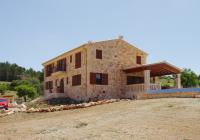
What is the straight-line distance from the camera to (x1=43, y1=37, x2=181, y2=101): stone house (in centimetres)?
2975

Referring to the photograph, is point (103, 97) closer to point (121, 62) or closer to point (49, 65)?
point (121, 62)

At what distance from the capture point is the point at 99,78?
30641 mm

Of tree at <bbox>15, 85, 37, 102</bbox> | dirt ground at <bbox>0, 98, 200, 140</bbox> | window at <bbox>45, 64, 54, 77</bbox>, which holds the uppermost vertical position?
window at <bbox>45, 64, 54, 77</bbox>

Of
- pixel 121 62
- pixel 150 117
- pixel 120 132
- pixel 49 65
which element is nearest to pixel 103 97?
pixel 121 62

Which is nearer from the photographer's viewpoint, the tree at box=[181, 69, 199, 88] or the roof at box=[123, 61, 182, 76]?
the roof at box=[123, 61, 182, 76]

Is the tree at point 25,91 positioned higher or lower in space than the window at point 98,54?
lower

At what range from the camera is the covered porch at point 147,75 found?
28.4 metres

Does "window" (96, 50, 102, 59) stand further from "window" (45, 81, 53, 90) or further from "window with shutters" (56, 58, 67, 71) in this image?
"window" (45, 81, 53, 90)

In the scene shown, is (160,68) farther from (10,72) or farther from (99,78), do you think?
(10,72)

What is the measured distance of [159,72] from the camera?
32.2m

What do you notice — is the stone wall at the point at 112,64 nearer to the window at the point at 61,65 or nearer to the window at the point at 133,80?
the window at the point at 133,80

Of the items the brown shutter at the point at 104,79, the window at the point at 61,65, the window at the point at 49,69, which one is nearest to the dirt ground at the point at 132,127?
the brown shutter at the point at 104,79

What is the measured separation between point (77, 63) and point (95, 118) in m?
16.3

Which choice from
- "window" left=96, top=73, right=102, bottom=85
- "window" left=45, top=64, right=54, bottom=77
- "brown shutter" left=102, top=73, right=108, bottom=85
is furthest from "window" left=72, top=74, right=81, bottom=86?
"window" left=45, top=64, right=54, bottom=77
